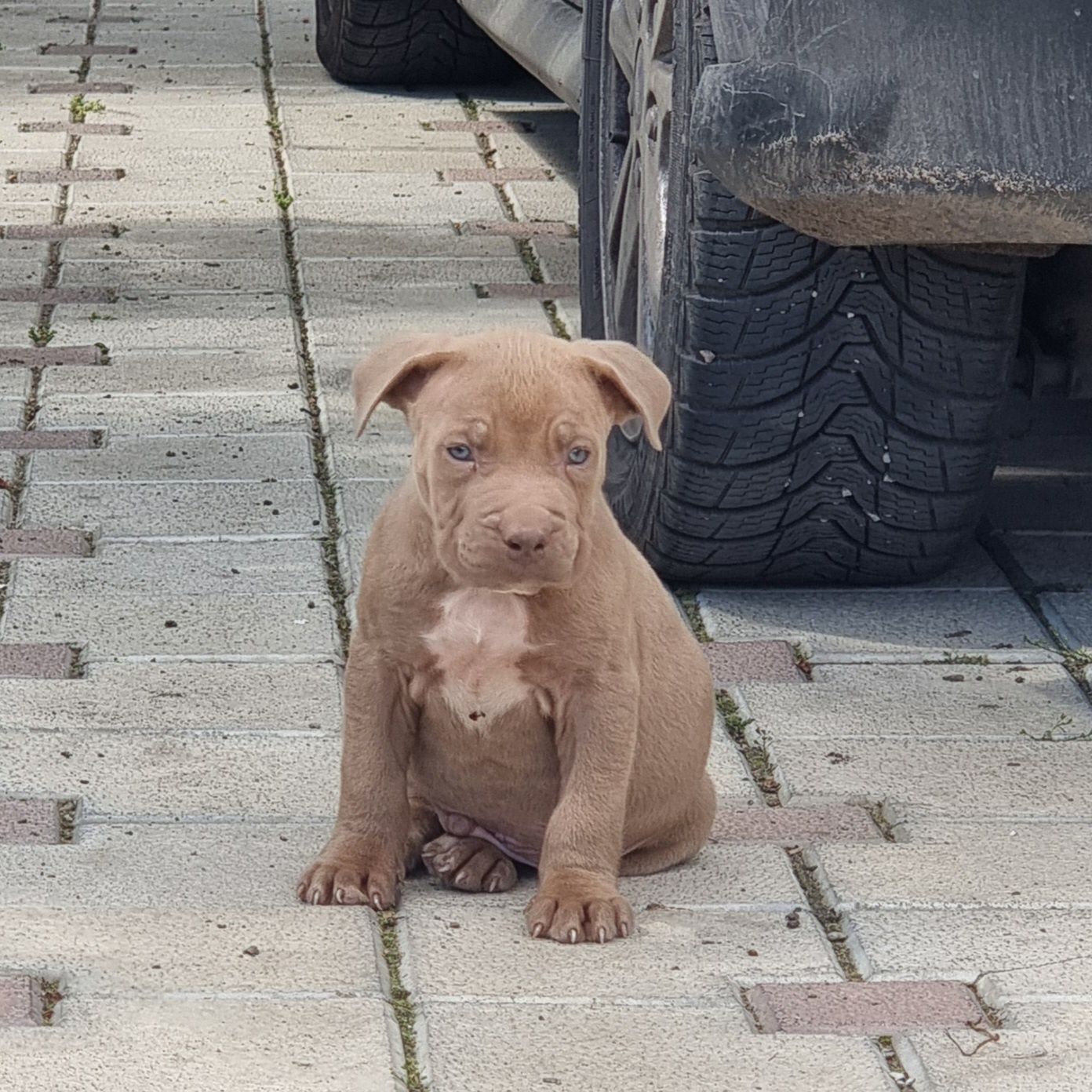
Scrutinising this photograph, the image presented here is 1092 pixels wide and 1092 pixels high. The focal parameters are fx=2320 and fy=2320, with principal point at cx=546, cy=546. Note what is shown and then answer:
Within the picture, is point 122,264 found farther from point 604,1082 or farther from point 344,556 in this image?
point 604,1082

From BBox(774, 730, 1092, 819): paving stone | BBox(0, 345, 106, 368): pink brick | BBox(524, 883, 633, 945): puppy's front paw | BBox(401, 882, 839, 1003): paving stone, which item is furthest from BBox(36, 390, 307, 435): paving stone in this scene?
BBox(524, 883, 633, 945): puppy's front paw

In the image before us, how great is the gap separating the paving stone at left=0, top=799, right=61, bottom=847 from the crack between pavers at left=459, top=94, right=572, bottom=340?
84.1 inches

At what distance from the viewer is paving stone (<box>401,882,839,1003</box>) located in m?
2.85

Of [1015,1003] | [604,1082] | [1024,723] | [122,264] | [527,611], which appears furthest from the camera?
[122,264]

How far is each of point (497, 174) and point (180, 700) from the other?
4133 millimetres

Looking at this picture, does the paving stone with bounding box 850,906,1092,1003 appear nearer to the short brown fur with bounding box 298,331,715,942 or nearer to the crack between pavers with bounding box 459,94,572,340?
the short brown fur with bounding box 298,331,715,942

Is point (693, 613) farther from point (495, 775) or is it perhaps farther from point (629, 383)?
point (629, 383)

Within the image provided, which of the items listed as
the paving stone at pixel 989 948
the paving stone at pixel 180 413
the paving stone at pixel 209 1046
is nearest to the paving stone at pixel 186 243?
the paving stone at pixel 180 413

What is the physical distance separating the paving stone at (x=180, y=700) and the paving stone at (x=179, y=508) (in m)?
0.72

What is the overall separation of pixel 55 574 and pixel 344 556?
0.56 m

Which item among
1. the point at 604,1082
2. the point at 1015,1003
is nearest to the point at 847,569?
the point at 1015,1003

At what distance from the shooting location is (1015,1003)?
9.31ft

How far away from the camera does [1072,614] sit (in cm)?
441

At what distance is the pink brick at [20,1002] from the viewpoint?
2682 millimetres
